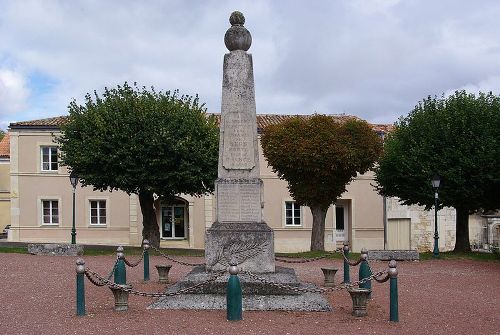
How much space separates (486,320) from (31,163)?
3003cm

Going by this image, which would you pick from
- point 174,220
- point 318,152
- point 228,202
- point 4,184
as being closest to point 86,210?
point 174,220

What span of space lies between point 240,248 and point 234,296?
2544mm

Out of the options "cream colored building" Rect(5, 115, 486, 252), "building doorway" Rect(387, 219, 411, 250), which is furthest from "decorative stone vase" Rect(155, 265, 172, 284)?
"building doorway" Rect(387, 219, 411, 250)

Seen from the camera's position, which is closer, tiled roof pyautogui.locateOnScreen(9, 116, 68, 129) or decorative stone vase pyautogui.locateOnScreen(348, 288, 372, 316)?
decorative stone vase pyautogui.locateOnScreen(348, 288, 372, 316)

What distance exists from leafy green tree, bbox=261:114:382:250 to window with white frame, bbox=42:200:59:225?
15.8 metres

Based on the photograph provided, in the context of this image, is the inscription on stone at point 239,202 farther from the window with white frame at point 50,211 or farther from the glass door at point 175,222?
the window with white frame at point 50,211

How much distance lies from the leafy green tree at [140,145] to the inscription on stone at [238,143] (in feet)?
37.3

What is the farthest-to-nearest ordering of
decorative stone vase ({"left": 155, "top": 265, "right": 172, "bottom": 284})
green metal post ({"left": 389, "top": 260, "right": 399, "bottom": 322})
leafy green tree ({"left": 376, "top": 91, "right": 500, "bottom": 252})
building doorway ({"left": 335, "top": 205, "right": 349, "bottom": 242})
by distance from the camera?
1. building doorway ({"left": 335, "top": 205, "right": 349, "bottom": 242})
2. leafy green tree ({"left": 376, "top": 91, "right": 500, "bottom": 252})
3. decorative stone vase ({"left": 155, "top": 265, "right": 172, "bottom": 284})
4. green metal post ({"left": 389, "top": 260, "right": 399, "bottom": 322})

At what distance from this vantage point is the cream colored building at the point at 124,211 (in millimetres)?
34719

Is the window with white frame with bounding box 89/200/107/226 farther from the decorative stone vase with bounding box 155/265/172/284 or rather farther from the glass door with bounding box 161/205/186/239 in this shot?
the decorative stone vase with bounding box 155/265/172/284

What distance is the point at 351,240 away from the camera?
1421 inches

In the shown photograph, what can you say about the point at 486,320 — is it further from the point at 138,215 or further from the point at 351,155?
the point at 138,215

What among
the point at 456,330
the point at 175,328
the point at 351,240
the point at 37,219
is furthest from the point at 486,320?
the point at 37,219

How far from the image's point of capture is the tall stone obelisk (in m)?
11.5
